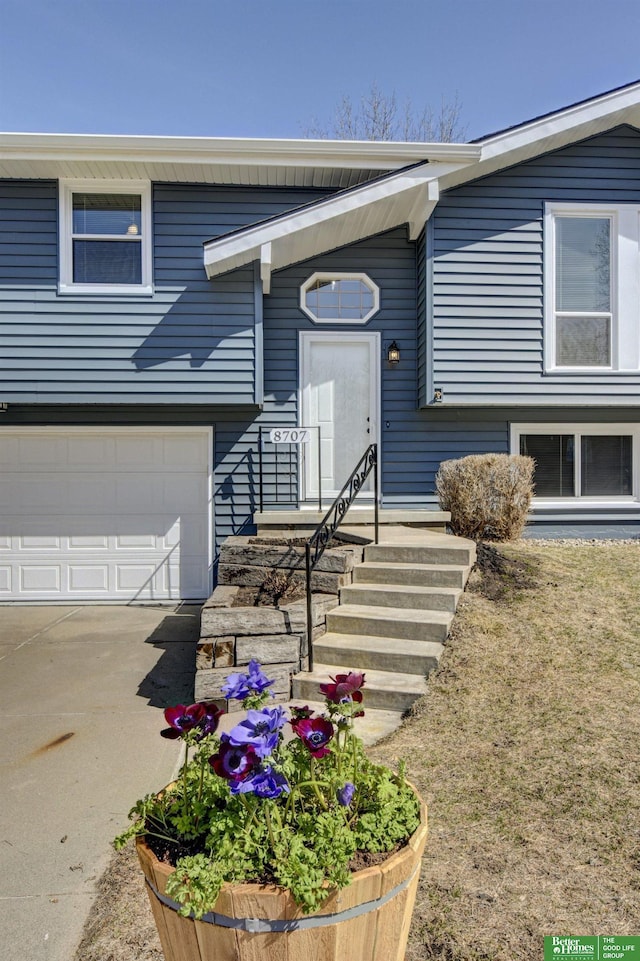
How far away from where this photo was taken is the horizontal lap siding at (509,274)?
7.34 meters

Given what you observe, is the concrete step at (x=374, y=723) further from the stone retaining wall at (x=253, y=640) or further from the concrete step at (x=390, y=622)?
the concrete step at (x=390, y=622)

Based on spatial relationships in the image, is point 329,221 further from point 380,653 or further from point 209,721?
point 209,721

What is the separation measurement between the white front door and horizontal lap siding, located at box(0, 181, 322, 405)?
3.53ft

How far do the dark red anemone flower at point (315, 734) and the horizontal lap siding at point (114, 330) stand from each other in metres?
5.82

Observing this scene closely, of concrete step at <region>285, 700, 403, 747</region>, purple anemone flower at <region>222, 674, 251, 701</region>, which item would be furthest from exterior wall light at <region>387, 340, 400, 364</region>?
purple anemone flower at <region>222, 674, 251, 701</region>

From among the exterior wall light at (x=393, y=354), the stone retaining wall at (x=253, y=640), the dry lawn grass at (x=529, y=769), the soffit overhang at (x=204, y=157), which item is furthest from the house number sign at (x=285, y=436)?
the soffit overhang at (x=204, y=157)

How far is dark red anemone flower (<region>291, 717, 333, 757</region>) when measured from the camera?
152cm

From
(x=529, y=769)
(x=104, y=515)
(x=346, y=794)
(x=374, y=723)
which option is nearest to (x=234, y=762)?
(x=346, y=794)

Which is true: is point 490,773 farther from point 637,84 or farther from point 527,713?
point 637,84

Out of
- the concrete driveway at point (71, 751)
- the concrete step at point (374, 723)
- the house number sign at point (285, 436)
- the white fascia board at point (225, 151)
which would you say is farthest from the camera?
the house number sign at point (285, 436)

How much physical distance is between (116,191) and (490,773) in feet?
24.3

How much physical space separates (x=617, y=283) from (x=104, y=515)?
740 centimetres

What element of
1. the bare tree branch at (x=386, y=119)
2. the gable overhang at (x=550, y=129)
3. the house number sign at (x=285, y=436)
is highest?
the bare tree branch at (x=386, y=119)

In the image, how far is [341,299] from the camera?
25.7 feet
